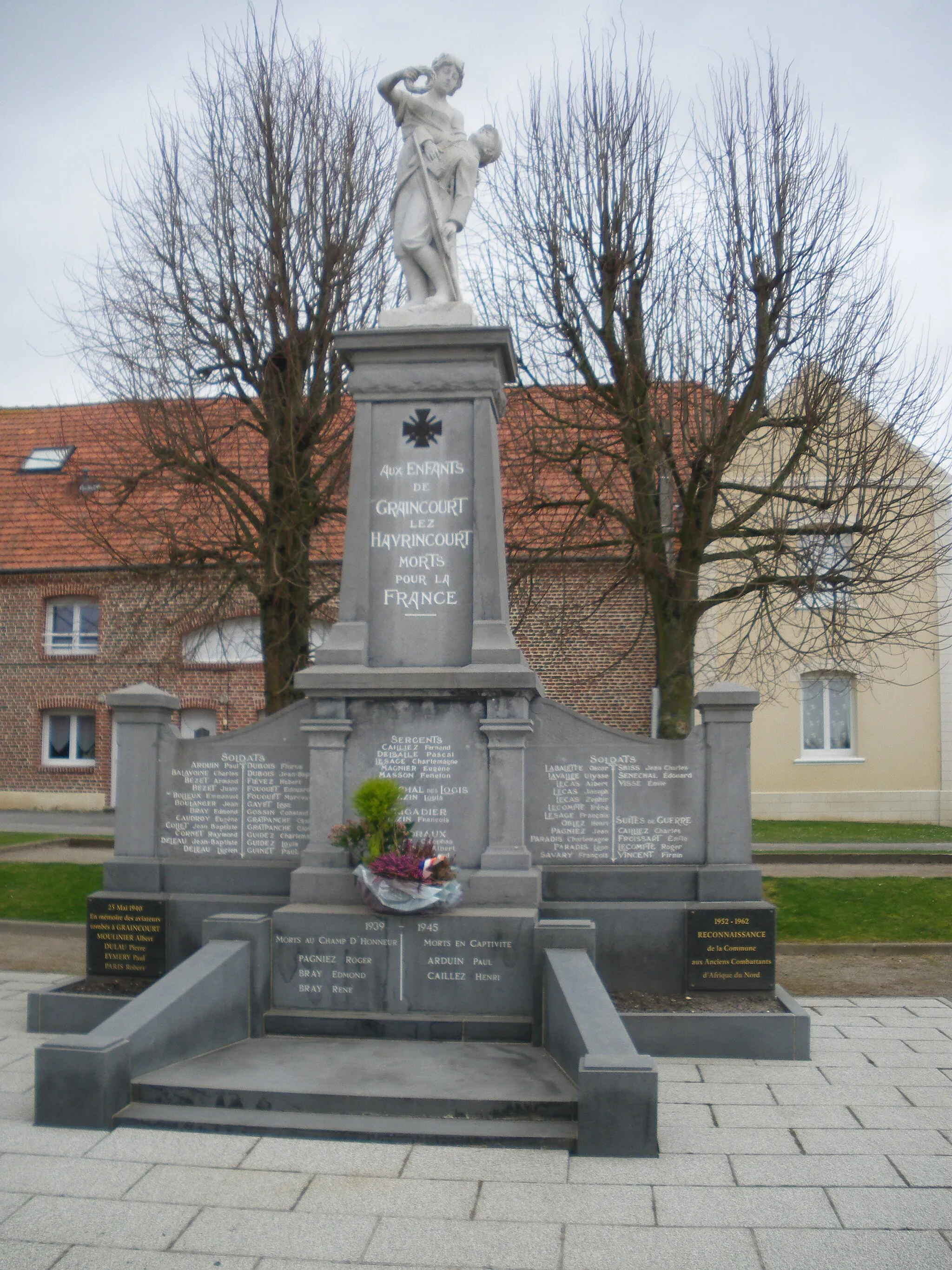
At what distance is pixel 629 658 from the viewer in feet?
76.6

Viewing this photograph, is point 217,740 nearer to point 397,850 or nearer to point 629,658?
point 397,850

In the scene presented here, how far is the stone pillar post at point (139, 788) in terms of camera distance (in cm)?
909

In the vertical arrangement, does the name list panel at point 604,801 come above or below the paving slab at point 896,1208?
above

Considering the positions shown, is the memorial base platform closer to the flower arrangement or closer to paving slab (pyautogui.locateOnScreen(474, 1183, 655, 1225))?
paving slab (pyautogui.locateOnScreen(474, 1183, 655, 1225))

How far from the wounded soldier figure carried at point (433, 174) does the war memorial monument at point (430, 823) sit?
2cm

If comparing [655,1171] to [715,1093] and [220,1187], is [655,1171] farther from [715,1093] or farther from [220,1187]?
[220,1187]

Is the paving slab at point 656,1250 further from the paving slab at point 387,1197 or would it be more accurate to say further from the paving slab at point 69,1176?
the paving slab at point 69,1176

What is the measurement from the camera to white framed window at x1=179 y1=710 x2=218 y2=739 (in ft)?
84.0

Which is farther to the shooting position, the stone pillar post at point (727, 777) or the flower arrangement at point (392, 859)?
the stone pillar post at point (727, 777)

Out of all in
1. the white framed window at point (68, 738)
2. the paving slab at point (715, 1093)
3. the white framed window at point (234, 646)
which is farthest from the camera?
the white framed window at point (68, 738)

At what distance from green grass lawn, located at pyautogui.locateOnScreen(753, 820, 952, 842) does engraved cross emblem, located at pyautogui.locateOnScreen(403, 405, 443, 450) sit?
42.6 feet

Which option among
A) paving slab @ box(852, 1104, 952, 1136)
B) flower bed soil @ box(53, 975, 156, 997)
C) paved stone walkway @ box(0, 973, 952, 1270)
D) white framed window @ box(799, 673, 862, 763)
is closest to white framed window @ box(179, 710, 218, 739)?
white framed window @ box(799, 673, 862, 763)

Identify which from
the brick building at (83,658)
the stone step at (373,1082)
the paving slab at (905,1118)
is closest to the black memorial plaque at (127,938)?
the stone step at (373,1082)

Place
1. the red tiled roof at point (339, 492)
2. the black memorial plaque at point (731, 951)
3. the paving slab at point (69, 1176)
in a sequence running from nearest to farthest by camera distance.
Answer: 1. the paving slab at point (69, 1176)
2. the black memorial plaque at point (731, 951)
3. the red tiled roof at point (339, 492)
